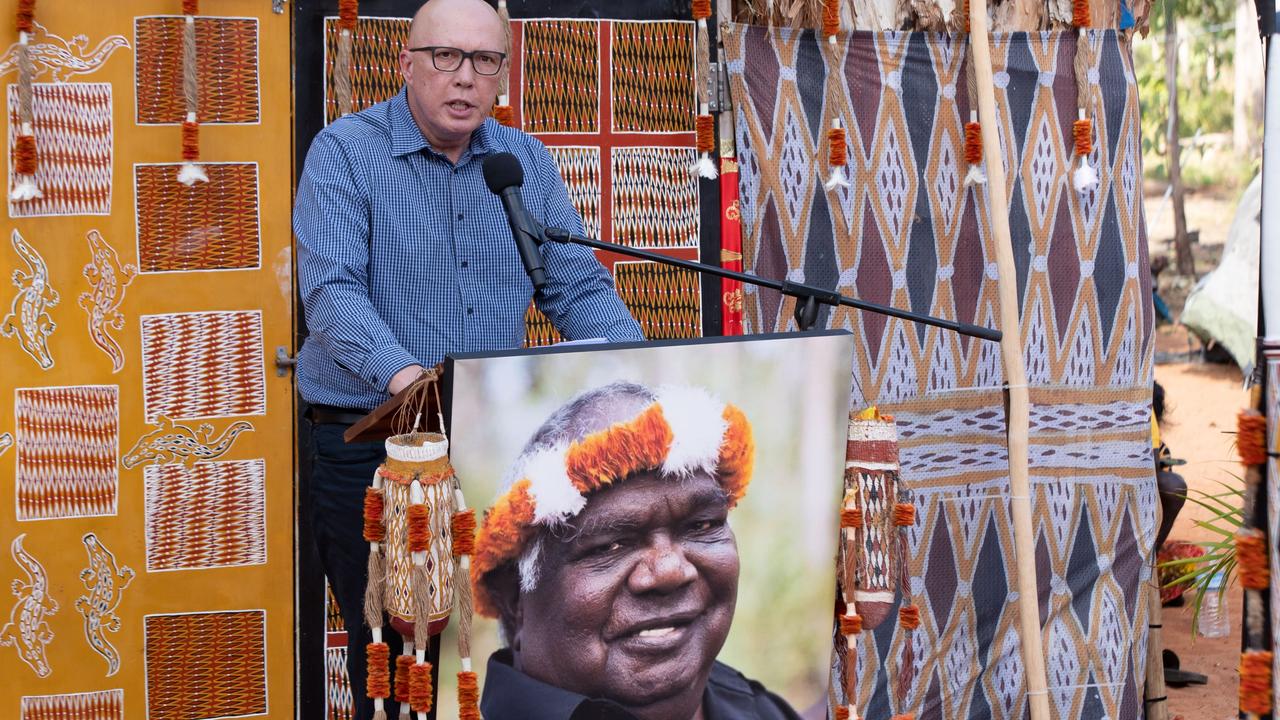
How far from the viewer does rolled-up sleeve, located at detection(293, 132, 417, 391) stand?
2934mm

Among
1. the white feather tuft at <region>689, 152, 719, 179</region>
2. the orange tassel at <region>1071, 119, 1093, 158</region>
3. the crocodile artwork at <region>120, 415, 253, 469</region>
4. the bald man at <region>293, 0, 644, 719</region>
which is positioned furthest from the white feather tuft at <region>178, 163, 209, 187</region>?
the orange tassel at <region>1071, 119, 1093, 158</region>

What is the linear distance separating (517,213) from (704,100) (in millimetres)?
1730

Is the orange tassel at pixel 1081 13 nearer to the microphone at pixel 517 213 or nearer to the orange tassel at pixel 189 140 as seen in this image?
the microphone at pixel 517 213

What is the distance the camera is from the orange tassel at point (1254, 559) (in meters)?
2.58

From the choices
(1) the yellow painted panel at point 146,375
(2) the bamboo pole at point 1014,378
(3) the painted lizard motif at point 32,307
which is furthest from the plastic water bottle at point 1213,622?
(3) the painted lizard motif at point 32,307

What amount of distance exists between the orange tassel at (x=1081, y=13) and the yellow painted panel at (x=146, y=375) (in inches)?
98.8

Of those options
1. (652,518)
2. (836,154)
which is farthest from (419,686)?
(836,154)

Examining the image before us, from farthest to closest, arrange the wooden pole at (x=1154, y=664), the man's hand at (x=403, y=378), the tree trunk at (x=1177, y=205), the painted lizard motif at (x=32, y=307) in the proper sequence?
the tree trunk at (x=1177, y=205), the wooden pole at (x=1154, y=664), the painted lizard motif at (x=32, y=307), the man's hand at (x=403, y=378)

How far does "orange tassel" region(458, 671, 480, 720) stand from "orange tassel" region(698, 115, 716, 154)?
2.18m

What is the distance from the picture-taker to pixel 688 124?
14.7 feet

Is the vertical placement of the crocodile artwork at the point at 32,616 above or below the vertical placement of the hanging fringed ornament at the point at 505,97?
below

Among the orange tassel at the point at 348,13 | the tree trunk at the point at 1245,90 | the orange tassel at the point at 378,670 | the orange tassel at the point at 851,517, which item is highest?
the tree trunk at the point at 1245,90

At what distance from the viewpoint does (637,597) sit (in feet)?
9.32

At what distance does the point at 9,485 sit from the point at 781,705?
2488 millimetres
